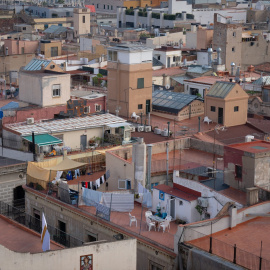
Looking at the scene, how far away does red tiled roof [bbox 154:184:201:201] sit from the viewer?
37.0m

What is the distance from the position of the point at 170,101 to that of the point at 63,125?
11.6m

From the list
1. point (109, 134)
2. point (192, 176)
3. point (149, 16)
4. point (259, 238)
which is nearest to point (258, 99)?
point (109, 134)

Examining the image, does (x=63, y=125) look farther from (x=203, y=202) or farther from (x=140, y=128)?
(x=203, y=202)

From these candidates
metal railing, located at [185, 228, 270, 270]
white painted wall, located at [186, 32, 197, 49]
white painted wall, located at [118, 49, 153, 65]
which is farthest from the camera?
white painted wall, located at [186, 32, 197, 49]

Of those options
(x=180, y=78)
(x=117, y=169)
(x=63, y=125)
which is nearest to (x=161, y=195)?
(x=117, y=169)

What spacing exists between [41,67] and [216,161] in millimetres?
17167

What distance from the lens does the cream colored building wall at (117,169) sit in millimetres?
40628

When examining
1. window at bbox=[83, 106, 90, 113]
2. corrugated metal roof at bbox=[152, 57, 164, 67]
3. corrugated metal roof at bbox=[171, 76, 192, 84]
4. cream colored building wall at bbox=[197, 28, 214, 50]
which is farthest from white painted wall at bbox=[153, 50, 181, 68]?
window at bbox=[83, 106, 90, 113]

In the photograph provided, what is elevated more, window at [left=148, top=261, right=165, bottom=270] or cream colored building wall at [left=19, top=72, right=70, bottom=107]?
cream colored building wall at [left=19, top=72, right=70, bottom=107]

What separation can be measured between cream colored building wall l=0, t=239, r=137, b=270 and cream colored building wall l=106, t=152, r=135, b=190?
31.3ft

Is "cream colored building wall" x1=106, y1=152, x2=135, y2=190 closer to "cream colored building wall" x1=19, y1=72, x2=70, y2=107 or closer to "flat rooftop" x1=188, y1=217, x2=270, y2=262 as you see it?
"flat rooftop" x1=188, y1=217, x2=270, y2=262

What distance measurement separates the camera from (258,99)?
5969 cm

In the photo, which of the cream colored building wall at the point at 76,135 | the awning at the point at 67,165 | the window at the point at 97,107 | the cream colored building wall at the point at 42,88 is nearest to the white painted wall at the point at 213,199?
the awning at the point at 67,165

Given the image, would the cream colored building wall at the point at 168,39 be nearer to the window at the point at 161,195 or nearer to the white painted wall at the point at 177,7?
the white painted wall at the point at 177,7
